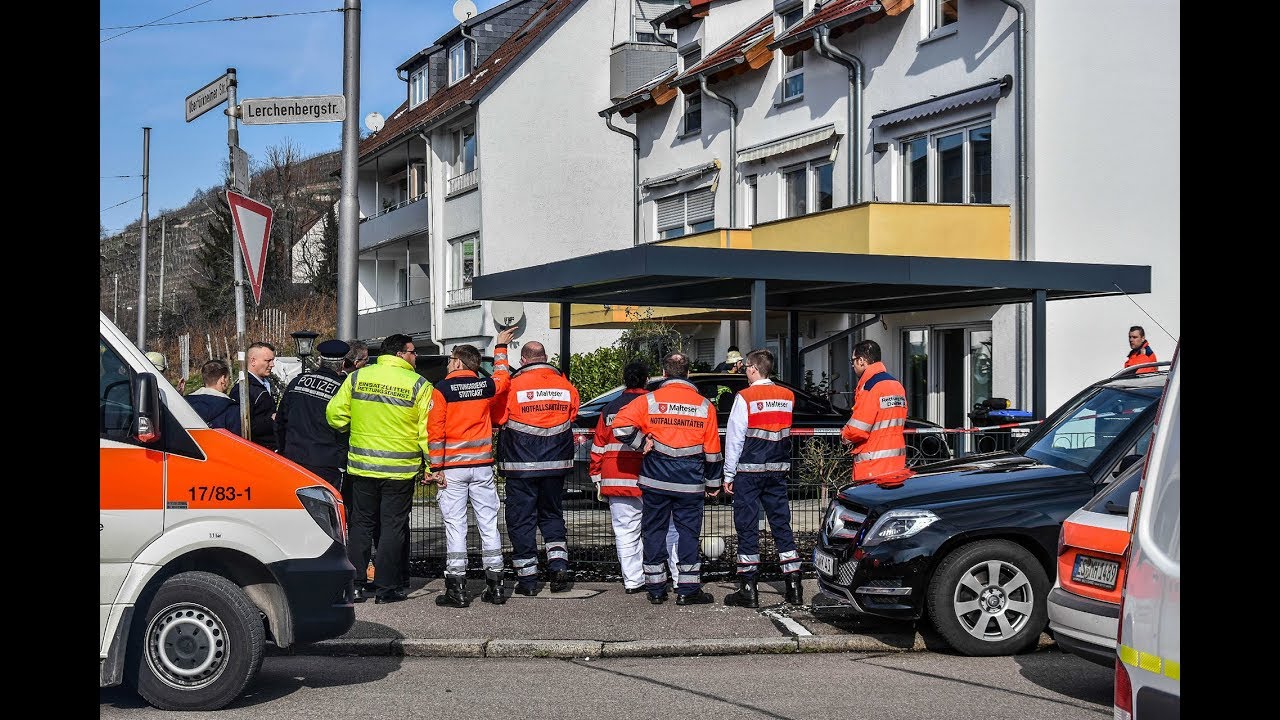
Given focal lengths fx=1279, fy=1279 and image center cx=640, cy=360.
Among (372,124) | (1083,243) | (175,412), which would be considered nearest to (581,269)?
(175,412)

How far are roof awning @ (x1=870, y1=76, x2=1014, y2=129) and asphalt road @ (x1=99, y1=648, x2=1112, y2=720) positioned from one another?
40.2 ft

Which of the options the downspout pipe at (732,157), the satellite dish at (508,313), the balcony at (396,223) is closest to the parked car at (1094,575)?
the downspout pipe at (732,157)

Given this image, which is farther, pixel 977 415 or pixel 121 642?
pixel 977 415

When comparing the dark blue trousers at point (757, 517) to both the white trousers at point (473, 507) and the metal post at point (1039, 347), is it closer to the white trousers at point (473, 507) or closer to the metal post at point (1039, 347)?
the white trousers at point (473, 507)

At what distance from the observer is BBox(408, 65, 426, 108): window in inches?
1655

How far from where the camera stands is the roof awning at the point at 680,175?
2636 centimetres

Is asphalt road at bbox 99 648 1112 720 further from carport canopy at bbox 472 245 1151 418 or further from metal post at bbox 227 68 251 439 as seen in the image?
carport canopy at bbox 472 245 1151 418

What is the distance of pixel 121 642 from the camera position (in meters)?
6.09

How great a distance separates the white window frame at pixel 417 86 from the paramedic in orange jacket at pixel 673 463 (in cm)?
3403

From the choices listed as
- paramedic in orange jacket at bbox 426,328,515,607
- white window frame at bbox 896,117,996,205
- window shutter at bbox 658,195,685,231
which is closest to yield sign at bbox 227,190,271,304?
paramedic in orange jacket at bbox 426,328,515,607

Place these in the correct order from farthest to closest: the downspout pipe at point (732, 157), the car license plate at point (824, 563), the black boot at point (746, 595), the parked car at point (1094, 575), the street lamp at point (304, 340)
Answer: the downspout pipe at point (732, 157) < the street lamp at point (304, 340) < the black boot at point (746, 595) < the car license plate at point (824, 563) < the parked car at point (1094, 575)
